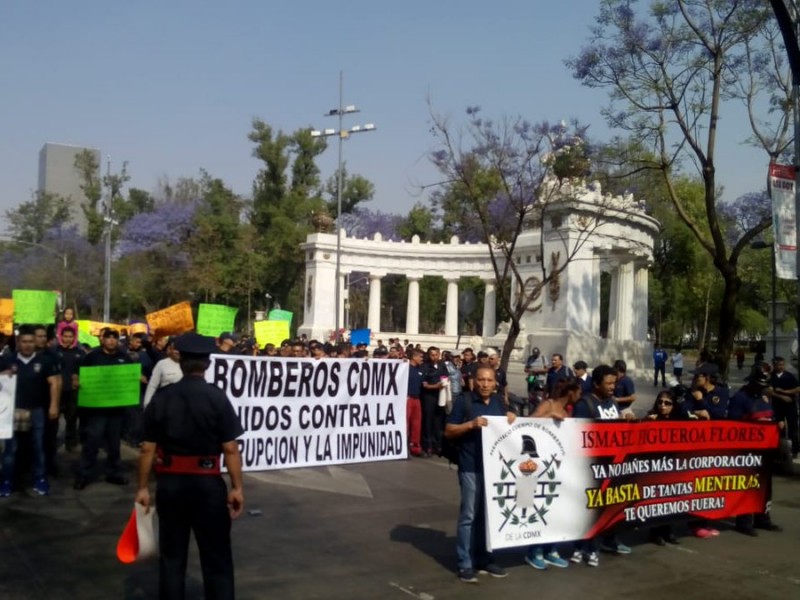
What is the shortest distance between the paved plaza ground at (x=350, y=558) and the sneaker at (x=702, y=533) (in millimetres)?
93

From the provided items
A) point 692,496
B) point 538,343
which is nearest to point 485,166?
point 538,343

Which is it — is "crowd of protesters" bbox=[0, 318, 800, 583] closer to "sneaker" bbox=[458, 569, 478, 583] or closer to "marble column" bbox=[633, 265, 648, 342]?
"sneaker" bbox=[458, 569, 478, 583]

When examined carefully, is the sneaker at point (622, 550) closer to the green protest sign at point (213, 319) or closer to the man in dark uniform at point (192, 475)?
the man in dark uniform at point (192, 475)

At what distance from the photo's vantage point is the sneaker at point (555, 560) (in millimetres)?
7121

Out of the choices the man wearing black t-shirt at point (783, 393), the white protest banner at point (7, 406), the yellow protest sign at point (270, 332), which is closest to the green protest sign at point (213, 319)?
the yellow protest sign at point (270, 332)

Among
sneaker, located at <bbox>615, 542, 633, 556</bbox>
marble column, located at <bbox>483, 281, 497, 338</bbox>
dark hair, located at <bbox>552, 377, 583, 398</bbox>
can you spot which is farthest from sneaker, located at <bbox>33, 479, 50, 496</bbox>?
marble column, located at <bbox>483, 281, 497, 338</bbox>

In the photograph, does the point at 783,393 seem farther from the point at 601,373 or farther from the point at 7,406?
the point at 7,406

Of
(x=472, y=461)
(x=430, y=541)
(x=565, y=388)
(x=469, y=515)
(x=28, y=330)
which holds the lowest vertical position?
(x=430, y=541)

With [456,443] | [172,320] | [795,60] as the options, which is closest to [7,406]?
[172,320]

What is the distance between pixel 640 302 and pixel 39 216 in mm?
53250

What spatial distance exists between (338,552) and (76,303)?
4765 cm

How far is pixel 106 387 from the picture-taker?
10.0 m

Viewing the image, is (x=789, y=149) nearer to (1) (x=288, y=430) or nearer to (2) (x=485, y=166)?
(2) (x=485, y=166)

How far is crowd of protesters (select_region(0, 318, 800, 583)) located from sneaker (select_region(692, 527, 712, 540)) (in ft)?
0.03
